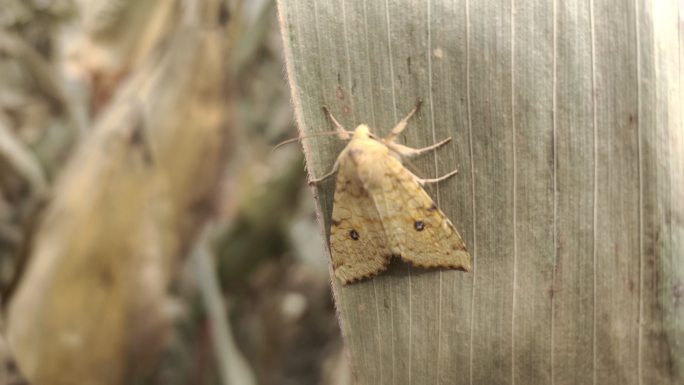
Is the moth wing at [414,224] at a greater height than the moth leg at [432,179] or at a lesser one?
lesser

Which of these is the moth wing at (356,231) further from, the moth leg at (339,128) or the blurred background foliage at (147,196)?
the blurred background foliage at (147,196)

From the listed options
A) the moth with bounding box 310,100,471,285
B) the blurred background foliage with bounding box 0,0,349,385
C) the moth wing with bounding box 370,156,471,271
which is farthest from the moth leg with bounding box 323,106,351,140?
the blurred background foliage with bounding box 0,0,349,385

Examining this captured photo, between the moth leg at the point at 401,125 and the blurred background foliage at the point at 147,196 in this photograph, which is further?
the blurred background foliage at the point at 147,196

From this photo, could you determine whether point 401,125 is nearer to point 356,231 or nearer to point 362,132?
point 362,132

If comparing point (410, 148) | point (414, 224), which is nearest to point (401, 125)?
point (410, 148)

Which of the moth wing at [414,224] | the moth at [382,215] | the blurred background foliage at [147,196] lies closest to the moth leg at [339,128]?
the moth at [382,215]

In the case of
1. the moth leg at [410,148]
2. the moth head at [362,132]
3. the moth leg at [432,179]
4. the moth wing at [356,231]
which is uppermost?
the moth head at [362,132]

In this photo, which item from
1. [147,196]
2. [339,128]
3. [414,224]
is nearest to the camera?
[339,128]
